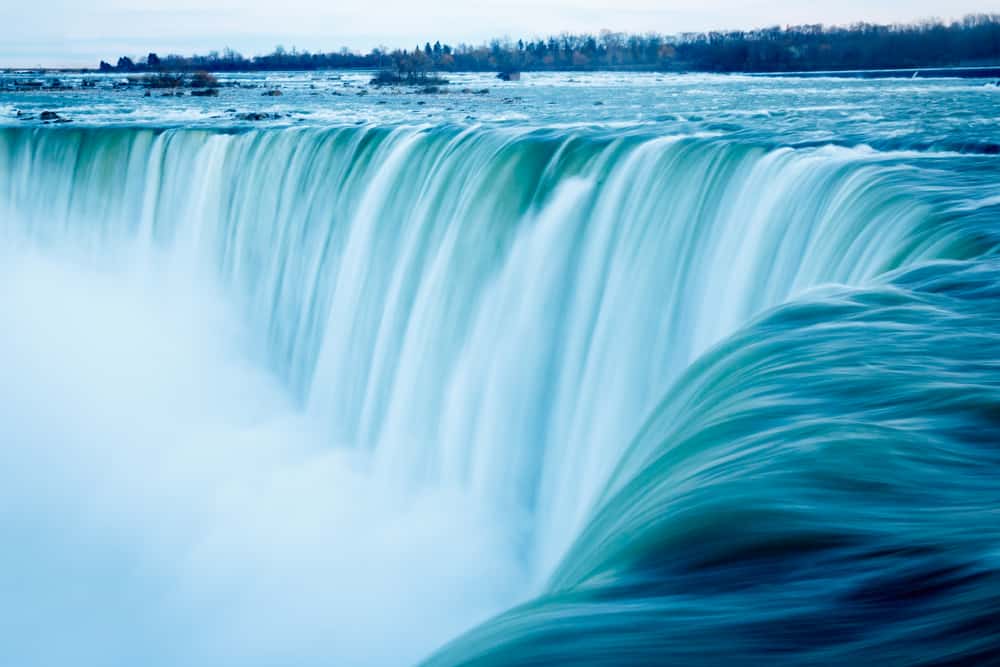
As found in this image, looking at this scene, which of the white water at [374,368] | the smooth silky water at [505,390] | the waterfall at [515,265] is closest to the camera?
the smooth silky water at [505,390]

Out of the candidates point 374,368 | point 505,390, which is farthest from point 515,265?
point 374,368

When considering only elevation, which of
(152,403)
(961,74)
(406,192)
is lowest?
(152,403)

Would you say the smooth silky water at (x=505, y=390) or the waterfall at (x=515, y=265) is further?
the waterfall at (x=515, y=265)

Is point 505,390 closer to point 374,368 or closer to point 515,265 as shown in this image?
point 515,265

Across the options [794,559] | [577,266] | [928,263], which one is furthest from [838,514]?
[577,266]

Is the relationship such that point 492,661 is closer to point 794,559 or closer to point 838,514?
point 794,559

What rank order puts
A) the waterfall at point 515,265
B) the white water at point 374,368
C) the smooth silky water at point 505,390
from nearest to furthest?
the smooth silky water at point 505,390 → the white water at point 374,368 → the waterfall at point 515,265

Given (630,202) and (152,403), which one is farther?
(152,403)
